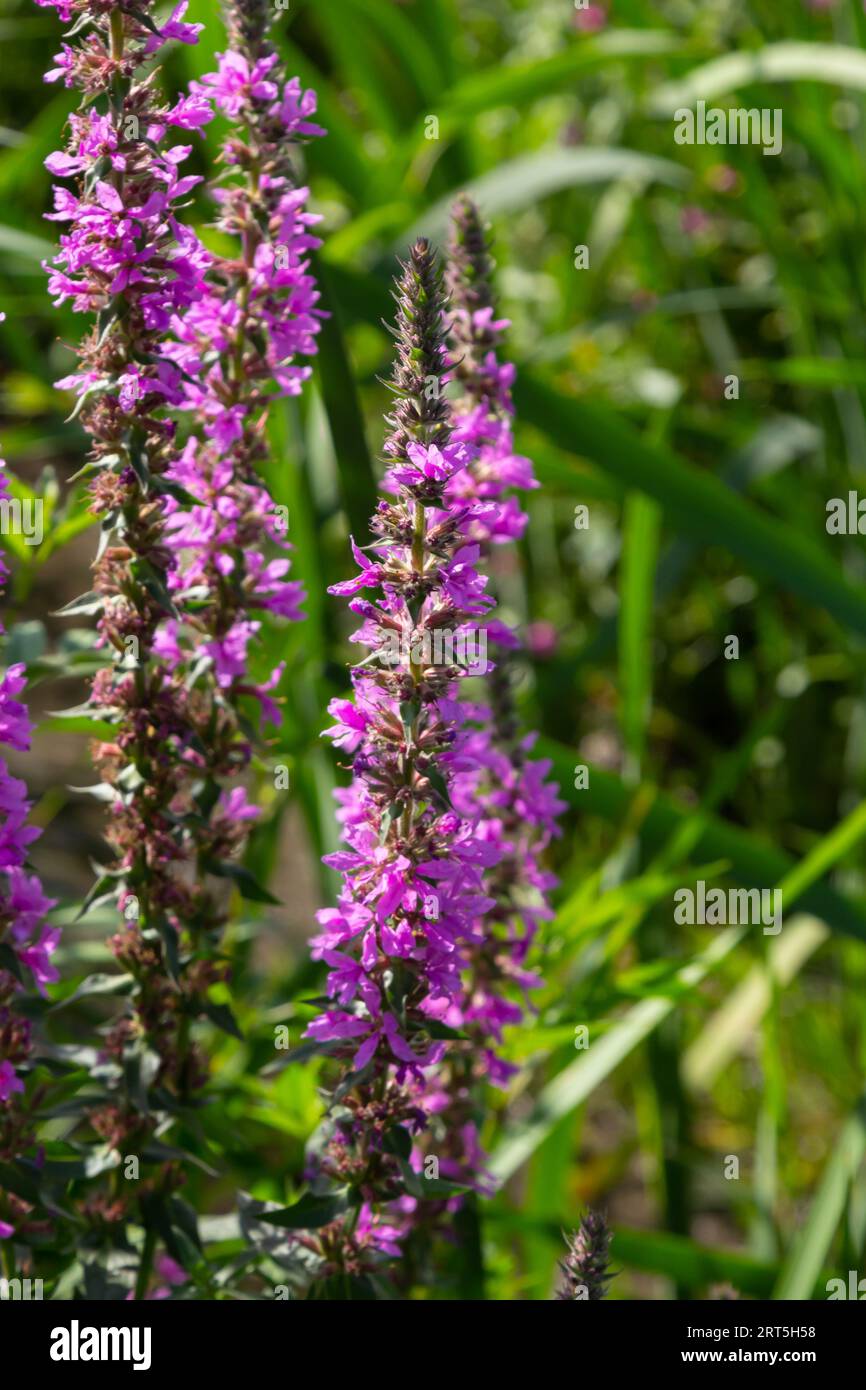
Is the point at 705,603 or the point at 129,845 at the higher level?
the point at 705,603

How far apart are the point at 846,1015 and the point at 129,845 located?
2.21m

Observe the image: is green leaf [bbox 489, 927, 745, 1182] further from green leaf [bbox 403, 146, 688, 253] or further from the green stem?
green leaf [bbox 403, 146, 688, 253]

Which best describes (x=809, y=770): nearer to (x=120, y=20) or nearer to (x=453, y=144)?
(x=453, y=144)

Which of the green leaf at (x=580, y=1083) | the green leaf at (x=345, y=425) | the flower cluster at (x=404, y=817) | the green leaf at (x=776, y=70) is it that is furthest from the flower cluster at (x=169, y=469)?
the green leaf at (x=776, y=70)

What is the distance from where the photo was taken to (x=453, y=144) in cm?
295

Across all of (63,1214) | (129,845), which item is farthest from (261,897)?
(63,1214)

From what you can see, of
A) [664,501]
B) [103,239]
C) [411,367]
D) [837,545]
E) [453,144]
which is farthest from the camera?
[837,545]

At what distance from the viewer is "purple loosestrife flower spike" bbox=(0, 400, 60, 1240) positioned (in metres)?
1.13

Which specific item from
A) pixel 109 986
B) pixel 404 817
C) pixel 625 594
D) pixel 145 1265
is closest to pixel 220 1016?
pixel 109 986

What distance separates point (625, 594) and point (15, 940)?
132 centimetres

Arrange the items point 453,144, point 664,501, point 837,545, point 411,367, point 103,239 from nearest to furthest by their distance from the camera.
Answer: point 411,367 → point 103,239 → point 664,501 → point 453,144 → point 837,545

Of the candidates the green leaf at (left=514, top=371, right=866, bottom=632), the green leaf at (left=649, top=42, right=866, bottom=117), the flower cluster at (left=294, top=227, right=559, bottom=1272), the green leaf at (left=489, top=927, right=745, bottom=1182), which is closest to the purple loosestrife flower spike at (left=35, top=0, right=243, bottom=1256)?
the flower cluster at (left=294, top=227, right=559, bottom=1272)

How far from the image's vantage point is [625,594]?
7.66ft

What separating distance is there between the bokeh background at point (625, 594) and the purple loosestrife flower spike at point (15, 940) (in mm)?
170
